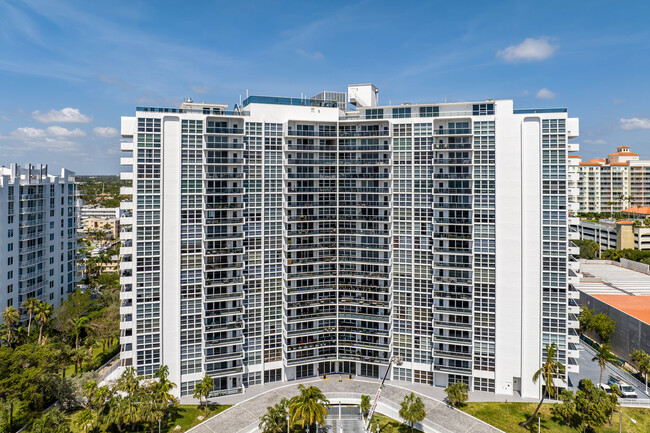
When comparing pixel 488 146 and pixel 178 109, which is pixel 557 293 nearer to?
pixel 488 146

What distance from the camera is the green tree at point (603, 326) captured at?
8481cm

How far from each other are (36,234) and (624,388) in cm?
12776

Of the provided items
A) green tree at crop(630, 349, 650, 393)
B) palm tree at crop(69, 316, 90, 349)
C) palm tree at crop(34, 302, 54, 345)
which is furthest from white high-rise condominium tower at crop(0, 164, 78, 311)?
green tree at crop(630, 349, 650, 393)

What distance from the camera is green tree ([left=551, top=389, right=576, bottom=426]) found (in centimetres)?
6099

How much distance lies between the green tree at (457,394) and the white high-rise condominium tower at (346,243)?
550 cm

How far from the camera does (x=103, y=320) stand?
8875 cm

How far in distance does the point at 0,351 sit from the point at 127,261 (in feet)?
72.9

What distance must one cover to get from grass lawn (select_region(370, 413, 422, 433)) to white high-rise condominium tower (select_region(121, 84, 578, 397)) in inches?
445

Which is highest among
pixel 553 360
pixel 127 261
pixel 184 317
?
pixel 127 261

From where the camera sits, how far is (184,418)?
62.6 meters

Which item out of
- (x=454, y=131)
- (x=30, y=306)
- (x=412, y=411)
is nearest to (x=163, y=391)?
(x=412, y=411)

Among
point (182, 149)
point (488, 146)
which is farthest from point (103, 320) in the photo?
point (488, 146)

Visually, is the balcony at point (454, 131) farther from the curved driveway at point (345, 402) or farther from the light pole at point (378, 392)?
the curved driveway at point (345, 402)

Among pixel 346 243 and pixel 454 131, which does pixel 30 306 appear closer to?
pixel 346 243
